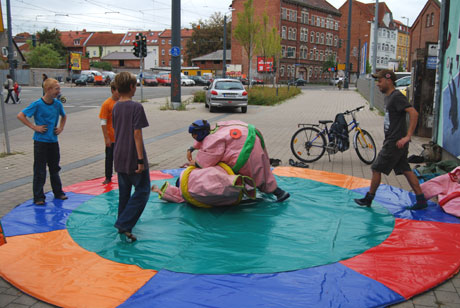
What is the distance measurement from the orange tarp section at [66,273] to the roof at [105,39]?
122 m

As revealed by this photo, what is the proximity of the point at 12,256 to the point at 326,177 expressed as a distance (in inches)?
204

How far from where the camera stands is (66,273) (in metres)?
3.84

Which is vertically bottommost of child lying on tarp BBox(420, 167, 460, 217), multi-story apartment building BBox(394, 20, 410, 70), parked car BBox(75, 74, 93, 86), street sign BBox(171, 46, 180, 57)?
child lying on tarp BBox(420, 167, 460, 217)

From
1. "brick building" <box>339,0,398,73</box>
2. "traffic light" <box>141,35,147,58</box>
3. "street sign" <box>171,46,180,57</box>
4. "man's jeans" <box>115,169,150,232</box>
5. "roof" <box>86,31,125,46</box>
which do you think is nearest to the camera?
"man's jeans" <box>115,169,150,232</box>

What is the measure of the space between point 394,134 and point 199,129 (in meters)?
2.47

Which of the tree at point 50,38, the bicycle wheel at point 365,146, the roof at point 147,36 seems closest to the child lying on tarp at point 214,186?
the bicycle wheel at point 365,146

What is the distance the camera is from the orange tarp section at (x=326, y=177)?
7094mm

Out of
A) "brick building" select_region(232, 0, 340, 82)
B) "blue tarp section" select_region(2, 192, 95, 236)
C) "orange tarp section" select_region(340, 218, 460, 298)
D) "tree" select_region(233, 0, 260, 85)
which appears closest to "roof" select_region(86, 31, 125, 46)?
"brick building" select_region(232, 0, 340, 82)

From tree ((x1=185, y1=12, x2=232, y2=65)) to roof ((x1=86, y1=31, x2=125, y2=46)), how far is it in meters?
31.9

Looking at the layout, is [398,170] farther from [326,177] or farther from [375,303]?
[375,303]

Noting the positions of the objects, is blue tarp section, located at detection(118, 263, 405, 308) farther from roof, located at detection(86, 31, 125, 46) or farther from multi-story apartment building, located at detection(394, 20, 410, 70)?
roof, located at detection(86, 31, 125, 46)

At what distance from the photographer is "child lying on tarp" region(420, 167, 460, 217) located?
18.2 ft

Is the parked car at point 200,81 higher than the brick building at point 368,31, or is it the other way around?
the brick building at point 368,31

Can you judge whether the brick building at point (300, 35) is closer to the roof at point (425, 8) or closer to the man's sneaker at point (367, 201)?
the roof at point (425, 8)
